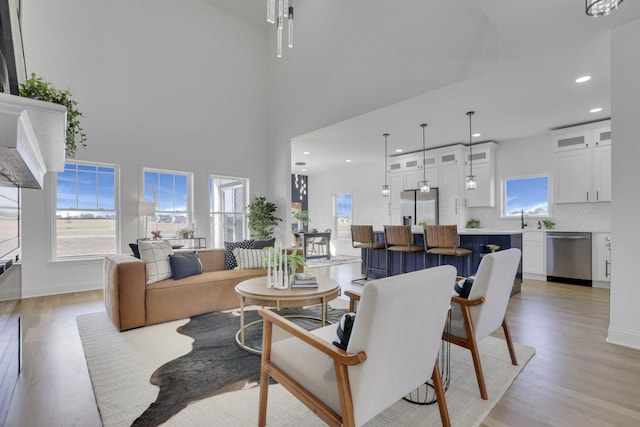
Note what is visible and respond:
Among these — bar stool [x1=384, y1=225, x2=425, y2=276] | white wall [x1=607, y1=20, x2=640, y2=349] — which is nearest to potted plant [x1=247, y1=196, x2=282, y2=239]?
bar stool [x1=384, y1=225, x2=425, y2=276]

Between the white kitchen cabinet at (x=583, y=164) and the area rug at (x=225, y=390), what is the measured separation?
4.16 meters

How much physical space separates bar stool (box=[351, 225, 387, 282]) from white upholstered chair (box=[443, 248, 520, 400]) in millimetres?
3180

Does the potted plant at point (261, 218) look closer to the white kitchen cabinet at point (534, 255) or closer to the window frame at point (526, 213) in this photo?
the window frame at point (526, 213)

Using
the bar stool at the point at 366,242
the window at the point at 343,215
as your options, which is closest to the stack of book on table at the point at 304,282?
the bar stool at the point at 366,242

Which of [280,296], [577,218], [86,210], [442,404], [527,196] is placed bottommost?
[442,404]

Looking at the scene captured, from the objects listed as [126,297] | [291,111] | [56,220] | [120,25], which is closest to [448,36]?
[291,111]

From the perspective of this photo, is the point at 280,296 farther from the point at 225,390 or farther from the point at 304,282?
the point at 225,390

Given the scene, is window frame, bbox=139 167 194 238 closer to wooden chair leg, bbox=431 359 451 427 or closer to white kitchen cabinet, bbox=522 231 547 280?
wooden chair leg, bbox=431 359 451 427

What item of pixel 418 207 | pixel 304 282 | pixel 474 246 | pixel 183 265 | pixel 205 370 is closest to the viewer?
pixel 205 370

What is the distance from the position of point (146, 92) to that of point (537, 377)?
6.85m

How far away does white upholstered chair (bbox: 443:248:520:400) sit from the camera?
77.9 inches

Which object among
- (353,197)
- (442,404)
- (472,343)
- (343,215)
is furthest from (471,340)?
(343,215)

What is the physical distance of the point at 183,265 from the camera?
364cm

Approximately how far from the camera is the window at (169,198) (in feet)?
19.5
